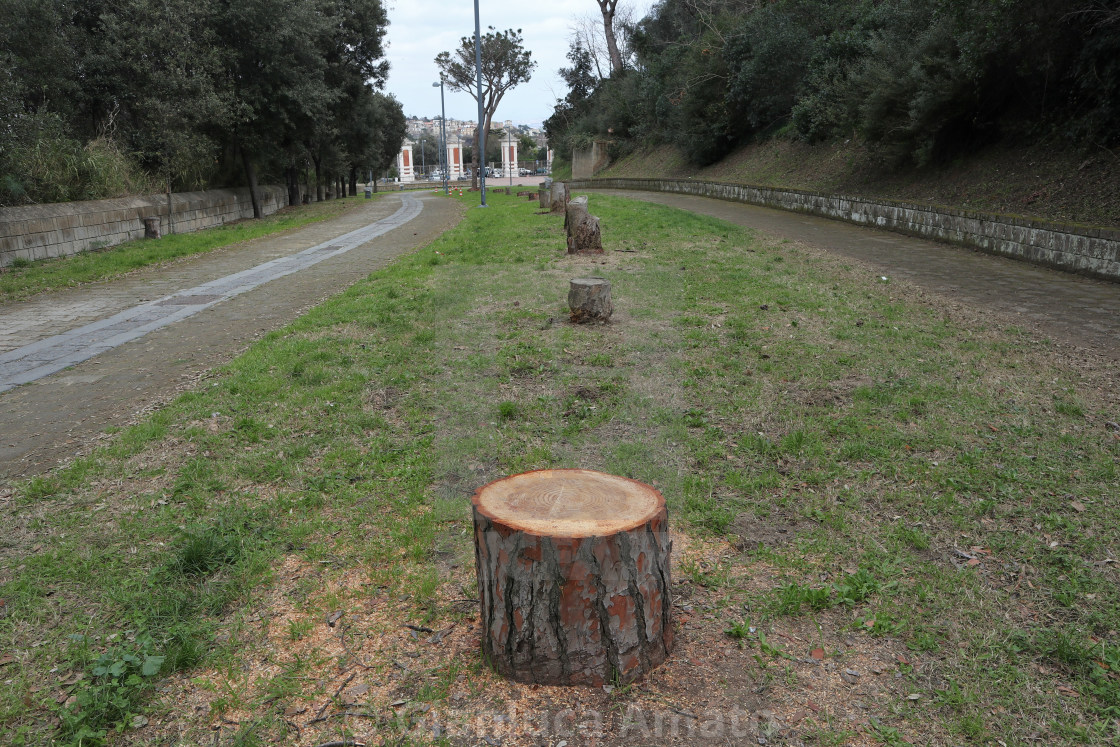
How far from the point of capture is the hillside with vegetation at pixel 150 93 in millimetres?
14117

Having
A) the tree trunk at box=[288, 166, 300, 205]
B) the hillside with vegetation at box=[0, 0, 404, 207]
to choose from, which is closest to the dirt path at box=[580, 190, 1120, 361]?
A: the hillside with vegetation at box=[0, 0, 404, 207]

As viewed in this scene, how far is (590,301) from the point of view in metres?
7.35

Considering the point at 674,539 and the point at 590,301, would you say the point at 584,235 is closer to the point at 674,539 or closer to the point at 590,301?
the point at 590,301

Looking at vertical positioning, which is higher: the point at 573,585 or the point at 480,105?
the point at 480,105

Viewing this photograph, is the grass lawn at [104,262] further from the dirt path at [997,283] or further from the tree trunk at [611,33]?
the tree trunk at [611,33]

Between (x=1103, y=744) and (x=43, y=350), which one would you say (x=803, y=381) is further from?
(x=43, y=350)

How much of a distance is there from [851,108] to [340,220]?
1439cm

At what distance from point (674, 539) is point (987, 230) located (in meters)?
10.8

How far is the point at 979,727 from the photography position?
7.92ft

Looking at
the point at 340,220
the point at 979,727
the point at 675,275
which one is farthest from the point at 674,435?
the point at 340,220

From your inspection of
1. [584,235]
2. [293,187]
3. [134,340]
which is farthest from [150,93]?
[293,187]

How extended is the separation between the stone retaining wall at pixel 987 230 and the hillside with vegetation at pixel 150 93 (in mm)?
14037

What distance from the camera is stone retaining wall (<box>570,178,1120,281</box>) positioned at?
9734 millimetres

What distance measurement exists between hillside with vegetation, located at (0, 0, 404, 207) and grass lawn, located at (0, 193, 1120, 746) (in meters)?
10.5
